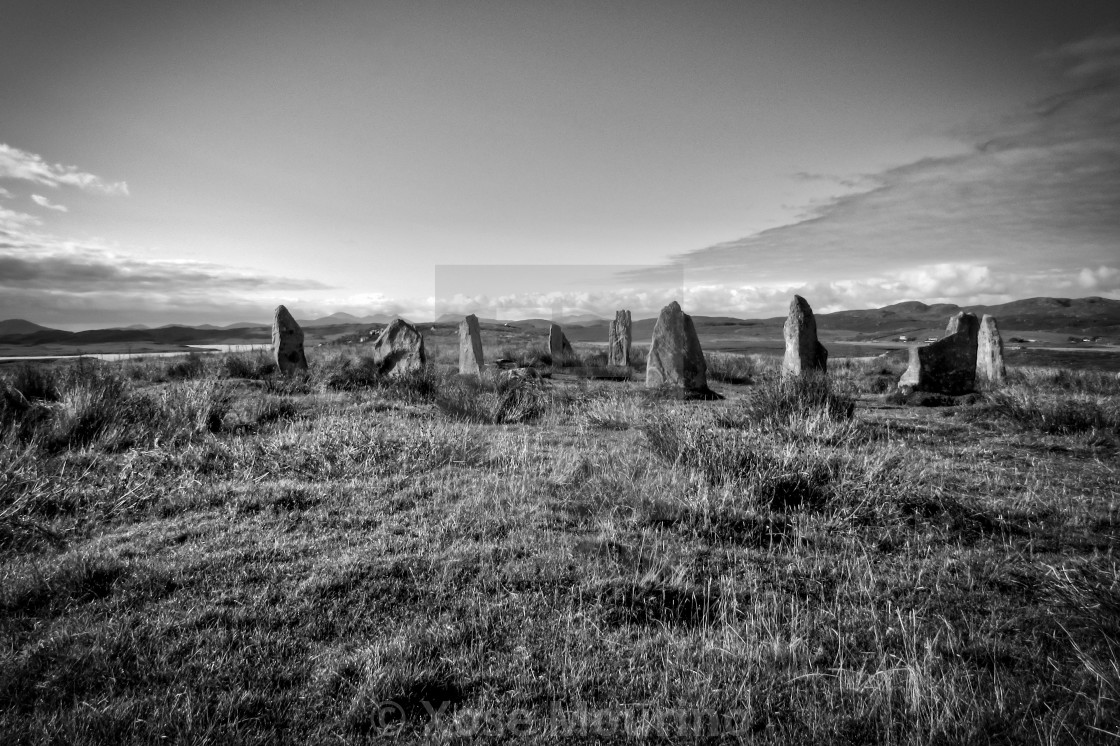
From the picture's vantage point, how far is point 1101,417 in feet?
29.7

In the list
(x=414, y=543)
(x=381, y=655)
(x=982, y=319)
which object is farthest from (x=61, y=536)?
(x=982, y=319)

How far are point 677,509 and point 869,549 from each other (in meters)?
1.54

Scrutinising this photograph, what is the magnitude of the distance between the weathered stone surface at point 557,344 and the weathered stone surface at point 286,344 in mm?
10223

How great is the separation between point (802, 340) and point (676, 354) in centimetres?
352

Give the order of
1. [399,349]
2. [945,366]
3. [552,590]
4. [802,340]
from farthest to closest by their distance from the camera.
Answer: [399,349] → [802,340] → [945,366] → [552,590]

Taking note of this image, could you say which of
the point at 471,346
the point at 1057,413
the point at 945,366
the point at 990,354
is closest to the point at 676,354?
the point at 471,346

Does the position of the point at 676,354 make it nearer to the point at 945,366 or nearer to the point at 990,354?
the point at 945,366

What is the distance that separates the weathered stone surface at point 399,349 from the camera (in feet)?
57.3

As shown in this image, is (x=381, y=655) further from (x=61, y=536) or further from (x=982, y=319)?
(x=982, y=319)

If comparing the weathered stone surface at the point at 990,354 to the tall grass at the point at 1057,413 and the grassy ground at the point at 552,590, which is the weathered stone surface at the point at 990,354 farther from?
the grassy ground at the point at 552,590

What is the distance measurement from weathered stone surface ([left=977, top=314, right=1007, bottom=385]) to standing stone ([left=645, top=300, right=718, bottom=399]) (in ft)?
28.6

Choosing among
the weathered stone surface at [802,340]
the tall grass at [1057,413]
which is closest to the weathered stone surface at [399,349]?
the weathered stone surface at [802,340]
